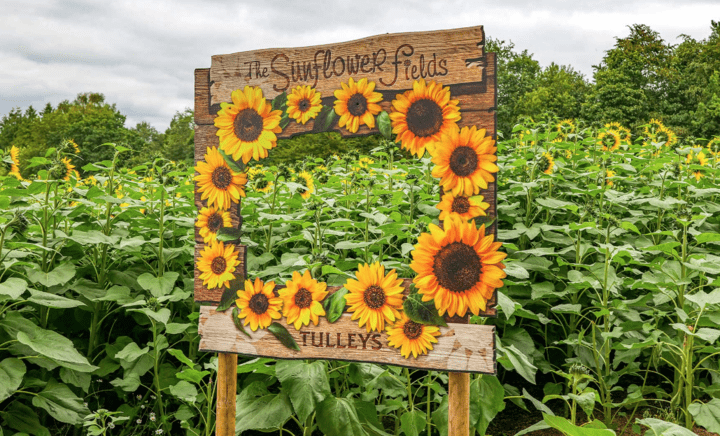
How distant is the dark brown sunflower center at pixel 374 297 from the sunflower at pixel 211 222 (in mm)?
741

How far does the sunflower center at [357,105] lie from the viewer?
7.53 feet

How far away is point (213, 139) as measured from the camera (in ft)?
8.55

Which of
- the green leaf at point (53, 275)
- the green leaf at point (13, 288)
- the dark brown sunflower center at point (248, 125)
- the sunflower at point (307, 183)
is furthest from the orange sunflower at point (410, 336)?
the green leaf at point (53, 275)

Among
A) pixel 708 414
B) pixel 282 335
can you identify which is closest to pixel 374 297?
pixel 282 335

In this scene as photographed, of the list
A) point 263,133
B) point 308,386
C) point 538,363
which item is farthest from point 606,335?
point 263,133

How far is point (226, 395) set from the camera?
257 centimetres

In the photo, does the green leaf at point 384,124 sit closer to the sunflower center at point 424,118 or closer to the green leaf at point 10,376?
the sunflower center at point 424,118

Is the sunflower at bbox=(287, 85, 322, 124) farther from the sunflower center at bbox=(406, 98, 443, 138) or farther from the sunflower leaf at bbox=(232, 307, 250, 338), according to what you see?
the sunflower leaf at bbox=(232, 307, 250, 338)

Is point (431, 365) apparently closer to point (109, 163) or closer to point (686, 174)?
point (109, 163)

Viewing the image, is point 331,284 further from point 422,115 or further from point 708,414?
point 708,414

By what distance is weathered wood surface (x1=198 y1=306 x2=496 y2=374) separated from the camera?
2105 mm

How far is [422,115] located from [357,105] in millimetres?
276

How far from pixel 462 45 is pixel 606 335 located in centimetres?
158

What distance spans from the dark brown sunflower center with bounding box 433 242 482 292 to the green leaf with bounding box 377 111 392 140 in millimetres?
510
